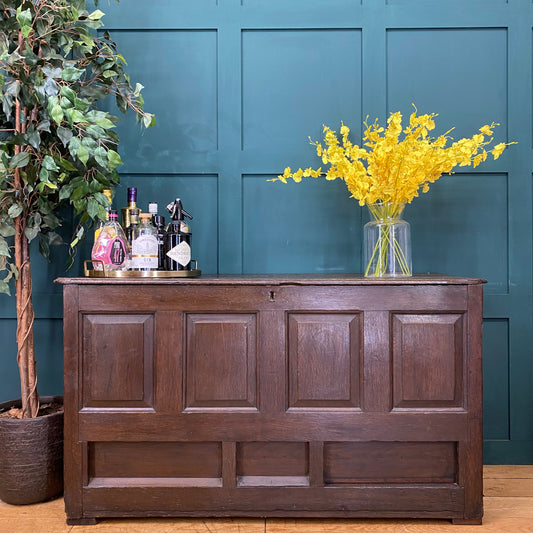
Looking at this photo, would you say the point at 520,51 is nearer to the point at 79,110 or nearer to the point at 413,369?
the point at 413,369

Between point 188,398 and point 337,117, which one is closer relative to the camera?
point 188,398

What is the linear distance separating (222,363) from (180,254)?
413 millimetres

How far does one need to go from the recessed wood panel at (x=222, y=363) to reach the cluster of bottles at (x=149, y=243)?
0.90ft

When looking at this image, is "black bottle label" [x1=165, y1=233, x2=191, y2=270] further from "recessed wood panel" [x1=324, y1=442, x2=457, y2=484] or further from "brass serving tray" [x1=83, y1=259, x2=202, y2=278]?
"recessed wood panel" [x1=324, y1=442, x2=457, y2=484]

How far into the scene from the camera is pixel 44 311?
2.15 metres

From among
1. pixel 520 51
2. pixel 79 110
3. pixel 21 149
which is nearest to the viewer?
pixel 79 110

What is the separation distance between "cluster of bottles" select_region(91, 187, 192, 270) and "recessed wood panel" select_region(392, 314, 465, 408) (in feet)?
2.59

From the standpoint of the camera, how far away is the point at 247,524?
165 cm

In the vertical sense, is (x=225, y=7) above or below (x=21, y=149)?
above

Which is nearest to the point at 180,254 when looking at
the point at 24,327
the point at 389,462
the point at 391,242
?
the point at 24,327

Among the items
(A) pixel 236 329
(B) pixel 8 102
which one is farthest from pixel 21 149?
(A) pixel 236 329

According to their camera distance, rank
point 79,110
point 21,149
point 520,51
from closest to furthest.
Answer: point 79,110 → point 21,149 → point 520,51

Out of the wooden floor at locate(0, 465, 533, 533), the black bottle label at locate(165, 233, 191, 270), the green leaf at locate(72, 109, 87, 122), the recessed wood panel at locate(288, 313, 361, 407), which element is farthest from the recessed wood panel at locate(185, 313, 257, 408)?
the green leaf at locate(72, 109, 87, 122)

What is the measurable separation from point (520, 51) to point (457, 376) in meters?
1.41
